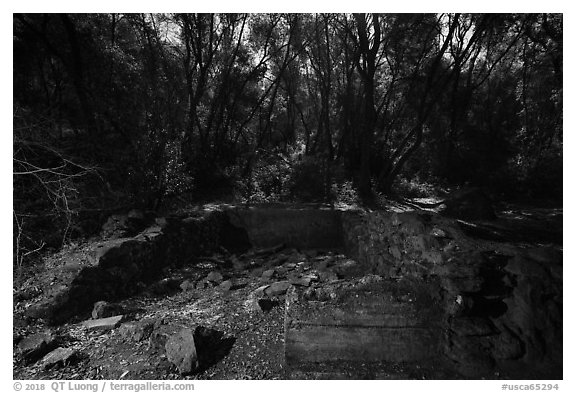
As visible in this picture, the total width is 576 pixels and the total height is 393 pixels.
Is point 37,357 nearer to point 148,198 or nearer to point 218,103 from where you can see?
point 148,198

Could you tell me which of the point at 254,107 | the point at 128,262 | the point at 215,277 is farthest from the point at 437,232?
the point at 254,107

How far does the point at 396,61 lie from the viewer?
32.8 feet

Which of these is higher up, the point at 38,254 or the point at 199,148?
the point at 199,148

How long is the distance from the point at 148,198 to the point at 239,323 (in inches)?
164

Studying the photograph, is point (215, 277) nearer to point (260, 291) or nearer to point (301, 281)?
point (260, 291)

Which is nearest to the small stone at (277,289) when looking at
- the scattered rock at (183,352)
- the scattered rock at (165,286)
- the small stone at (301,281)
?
the small stone at (301,281)

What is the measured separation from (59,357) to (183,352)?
1363 mm

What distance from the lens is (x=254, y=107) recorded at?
42.3 feet

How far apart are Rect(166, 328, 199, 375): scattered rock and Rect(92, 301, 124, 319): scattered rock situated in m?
1.36

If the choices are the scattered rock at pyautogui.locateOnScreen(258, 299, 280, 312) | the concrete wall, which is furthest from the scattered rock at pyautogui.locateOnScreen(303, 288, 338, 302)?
the concrete wall

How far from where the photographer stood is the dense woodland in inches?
200

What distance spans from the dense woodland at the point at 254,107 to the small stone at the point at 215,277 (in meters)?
2.23

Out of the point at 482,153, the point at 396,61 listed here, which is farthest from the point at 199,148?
the point at 482,153

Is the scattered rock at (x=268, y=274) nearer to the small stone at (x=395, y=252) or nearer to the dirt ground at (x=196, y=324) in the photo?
the dirt ground at (x=196, y=324)
